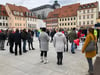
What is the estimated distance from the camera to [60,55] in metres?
5.76

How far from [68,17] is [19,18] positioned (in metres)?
24.1

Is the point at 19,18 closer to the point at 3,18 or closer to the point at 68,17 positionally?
the point at 3,18

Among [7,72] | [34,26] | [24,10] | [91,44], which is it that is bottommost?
[7,72]

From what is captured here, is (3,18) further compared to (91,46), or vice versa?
(3,18)

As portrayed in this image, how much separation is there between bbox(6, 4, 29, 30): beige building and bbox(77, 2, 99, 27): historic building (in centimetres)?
2678

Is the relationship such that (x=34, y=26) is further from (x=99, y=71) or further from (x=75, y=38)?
(x=99, y=71)

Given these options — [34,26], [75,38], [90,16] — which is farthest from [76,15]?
[75,38]

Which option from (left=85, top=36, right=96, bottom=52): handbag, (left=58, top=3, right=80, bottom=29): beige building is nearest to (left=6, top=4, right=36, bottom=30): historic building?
(left=58, top=3, right=80, bottom=29): beige building

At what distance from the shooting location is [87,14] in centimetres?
5356

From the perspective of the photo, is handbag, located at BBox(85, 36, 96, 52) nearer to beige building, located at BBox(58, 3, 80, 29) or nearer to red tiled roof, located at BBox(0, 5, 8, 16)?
red tiled roof, located at BBox(0, 5, 8, 16)

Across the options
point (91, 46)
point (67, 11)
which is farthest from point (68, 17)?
point (91, 46)

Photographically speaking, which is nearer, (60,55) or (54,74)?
(54,74)

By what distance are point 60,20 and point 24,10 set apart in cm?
1942

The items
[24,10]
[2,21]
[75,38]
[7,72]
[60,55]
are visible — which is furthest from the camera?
[24,10]
